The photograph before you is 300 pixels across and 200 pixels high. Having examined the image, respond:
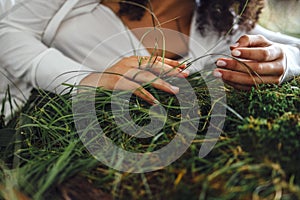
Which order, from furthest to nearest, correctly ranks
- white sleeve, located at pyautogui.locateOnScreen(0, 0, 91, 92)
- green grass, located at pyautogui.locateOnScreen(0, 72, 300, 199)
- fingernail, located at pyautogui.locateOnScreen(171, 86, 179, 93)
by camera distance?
white sleeve, located at pyautogui.locateOnScreen(0, 0, 91, 92)
fingernail, located at pyautogui.locateOnScreen(171, 86, 179, 93)
green grass, located at pyautogui.locateOnScreen(0, 72, 300, 199)

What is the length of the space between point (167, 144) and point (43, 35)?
0.48 metres

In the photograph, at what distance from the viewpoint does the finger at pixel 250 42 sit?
54 cm

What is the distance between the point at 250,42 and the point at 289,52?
0.25 feet

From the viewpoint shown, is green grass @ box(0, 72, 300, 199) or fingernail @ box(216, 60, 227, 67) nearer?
green grass @ box(0, 72, 300, 199)

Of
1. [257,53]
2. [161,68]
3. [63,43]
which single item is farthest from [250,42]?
[63,43]

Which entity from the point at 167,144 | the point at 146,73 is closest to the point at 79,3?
the point at 146,73

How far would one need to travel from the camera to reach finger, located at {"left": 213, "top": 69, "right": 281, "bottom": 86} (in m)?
0.50

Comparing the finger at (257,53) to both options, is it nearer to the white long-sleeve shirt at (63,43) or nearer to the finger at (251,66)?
the finger at (251,66)

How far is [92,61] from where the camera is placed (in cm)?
82

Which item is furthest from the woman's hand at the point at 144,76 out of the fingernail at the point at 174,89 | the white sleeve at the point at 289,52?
the white sleeve at the point at 289,52

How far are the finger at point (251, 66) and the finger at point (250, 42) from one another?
26 mm

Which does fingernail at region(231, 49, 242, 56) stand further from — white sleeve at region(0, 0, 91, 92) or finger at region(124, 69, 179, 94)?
white sleeve at region(0, 0, 91, 92)

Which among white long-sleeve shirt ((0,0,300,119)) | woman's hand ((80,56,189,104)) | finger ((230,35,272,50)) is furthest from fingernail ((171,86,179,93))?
white long-sleeve shirt ((0,0,300,119))

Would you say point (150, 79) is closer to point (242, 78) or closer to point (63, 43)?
point (242, 78)
